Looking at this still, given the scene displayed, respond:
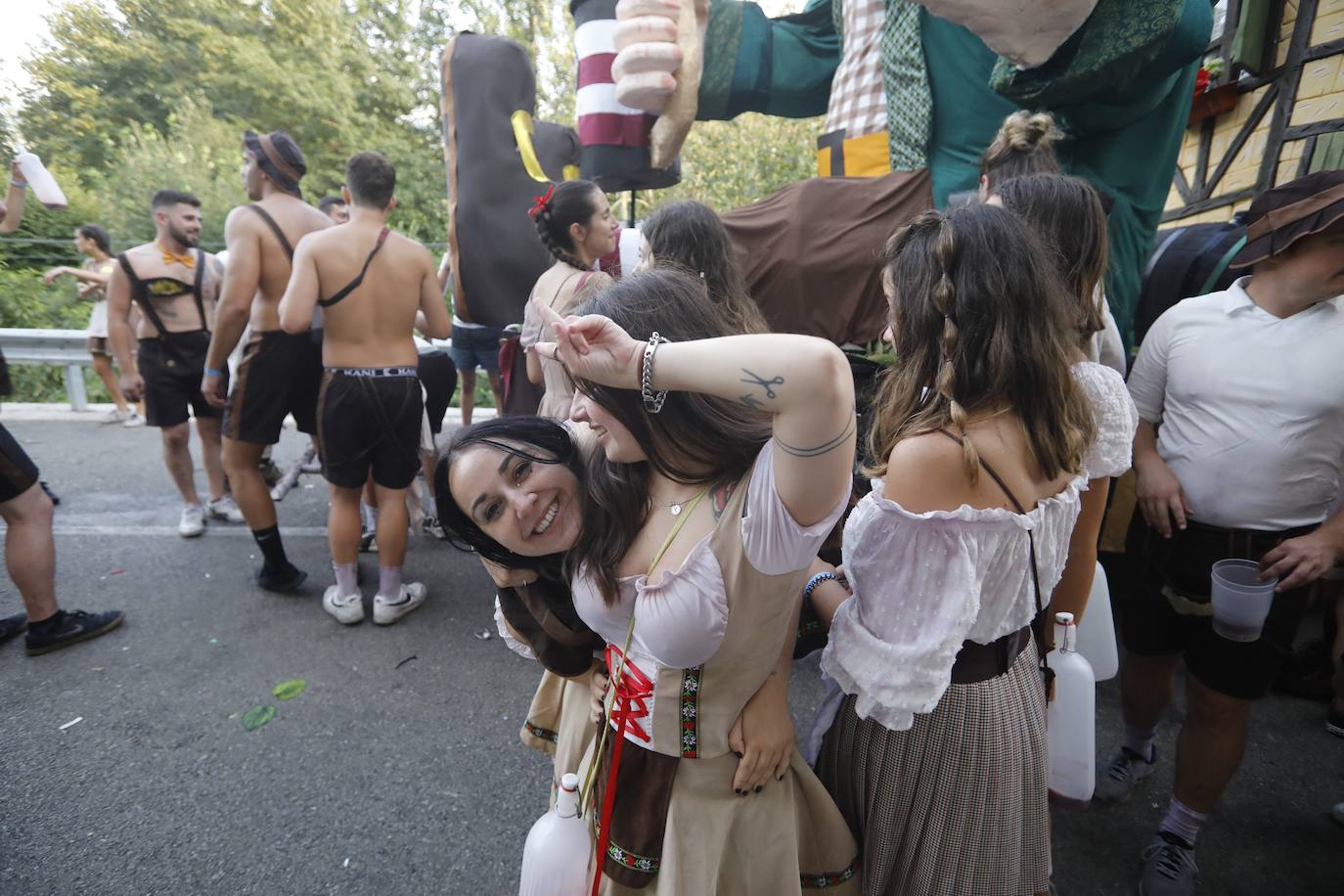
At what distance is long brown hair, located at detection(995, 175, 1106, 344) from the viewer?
1.66 metres

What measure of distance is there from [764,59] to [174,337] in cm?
393

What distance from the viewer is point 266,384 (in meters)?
3.40

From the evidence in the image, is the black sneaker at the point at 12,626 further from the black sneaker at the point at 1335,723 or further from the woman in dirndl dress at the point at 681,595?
the black sneaker at the point at 1335,723

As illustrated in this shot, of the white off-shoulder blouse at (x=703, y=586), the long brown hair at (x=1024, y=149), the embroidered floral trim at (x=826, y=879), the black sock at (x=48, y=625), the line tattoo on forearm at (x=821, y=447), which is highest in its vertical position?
the long brown hair at (x=1024, y=149)

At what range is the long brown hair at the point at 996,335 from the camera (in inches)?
46.3

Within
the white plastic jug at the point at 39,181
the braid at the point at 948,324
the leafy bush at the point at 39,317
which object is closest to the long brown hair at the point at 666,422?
the braid at the point at 948,324

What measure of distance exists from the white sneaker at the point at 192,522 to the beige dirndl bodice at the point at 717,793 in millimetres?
4053

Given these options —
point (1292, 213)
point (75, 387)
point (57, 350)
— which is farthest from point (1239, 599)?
point (57, 350)

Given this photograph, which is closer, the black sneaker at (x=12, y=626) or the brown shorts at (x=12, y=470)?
the brown shorts at (x=12, y=470)

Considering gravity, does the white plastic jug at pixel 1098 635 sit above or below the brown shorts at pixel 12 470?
below

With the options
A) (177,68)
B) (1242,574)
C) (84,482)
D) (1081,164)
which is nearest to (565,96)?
(177,68)

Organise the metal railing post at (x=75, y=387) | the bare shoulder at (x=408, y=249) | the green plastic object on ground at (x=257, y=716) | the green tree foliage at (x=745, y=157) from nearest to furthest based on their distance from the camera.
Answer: the green plastic object on ground at (x=257, y=716) < the bare shoulder at (x=408, y=249) < the metal railing post at (x=75, y=387) < the green tree foliage at (x=745, y=157)

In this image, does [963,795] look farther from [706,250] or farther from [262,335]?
[262,335]

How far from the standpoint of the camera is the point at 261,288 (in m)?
3.43
